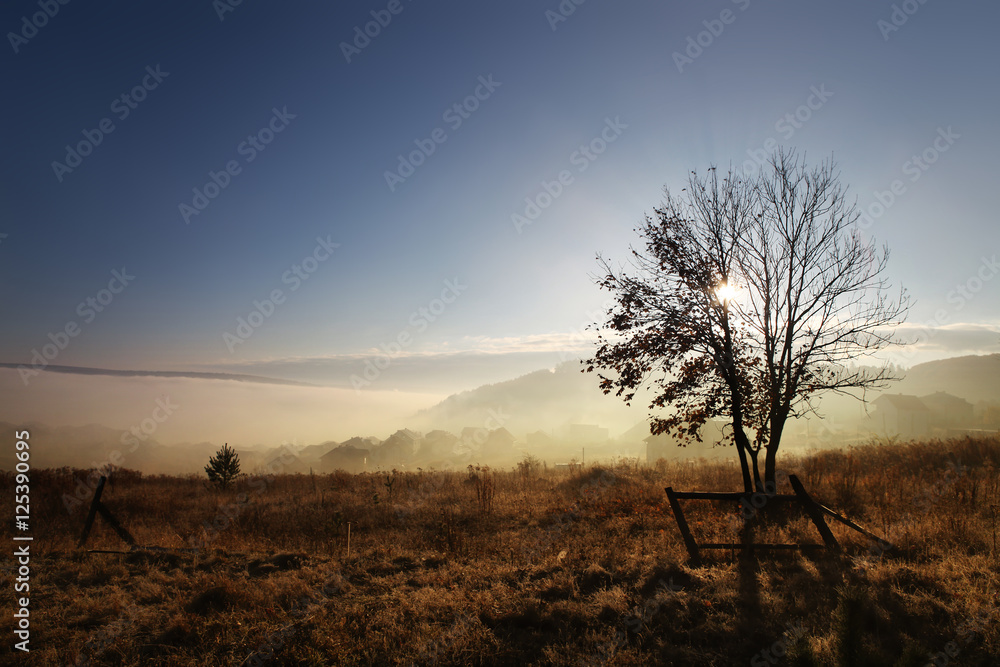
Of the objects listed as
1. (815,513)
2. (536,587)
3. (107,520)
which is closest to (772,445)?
(815,513)

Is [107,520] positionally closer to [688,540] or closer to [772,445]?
[688,540]

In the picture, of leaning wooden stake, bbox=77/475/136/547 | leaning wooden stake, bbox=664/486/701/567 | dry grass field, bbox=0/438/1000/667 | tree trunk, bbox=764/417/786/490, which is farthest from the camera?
tree trunk, bbox=764/417/786/490

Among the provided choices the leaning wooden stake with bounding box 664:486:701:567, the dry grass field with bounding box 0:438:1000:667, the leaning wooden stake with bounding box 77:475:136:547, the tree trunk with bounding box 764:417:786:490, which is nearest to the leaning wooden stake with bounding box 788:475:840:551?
the dry grass field with bounding box 0:438:1000:667

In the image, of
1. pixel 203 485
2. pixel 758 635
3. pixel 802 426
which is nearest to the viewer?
pixel 758 635

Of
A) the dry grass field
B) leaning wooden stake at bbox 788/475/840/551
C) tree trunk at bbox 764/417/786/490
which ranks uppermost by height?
tree trunk at bbox 764/417/786/490

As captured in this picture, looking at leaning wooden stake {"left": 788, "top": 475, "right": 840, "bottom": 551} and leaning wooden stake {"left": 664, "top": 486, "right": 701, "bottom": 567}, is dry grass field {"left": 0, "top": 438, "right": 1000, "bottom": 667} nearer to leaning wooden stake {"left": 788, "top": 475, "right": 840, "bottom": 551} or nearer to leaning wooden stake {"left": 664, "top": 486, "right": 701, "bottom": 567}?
leaning wooden stake {"left": 664, "top": 486, "right": 701, "bottom": 567}

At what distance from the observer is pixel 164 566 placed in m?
8.10

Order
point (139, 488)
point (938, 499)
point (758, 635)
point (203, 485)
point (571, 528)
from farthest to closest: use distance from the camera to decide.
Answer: point (203, 485) → point (139, 488) → point (571, 528) → point (938, 499) → point (758, 635)

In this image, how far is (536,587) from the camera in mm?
6480

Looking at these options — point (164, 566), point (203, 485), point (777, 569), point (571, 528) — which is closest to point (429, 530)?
point (571, 528)

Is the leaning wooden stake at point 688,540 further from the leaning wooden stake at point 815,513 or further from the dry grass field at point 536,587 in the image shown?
the leaning wooden stake at point 815,513

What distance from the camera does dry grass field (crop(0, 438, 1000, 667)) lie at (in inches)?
190

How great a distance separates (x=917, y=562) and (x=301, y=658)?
343 inches

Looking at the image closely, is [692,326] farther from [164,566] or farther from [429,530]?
[164,566]
